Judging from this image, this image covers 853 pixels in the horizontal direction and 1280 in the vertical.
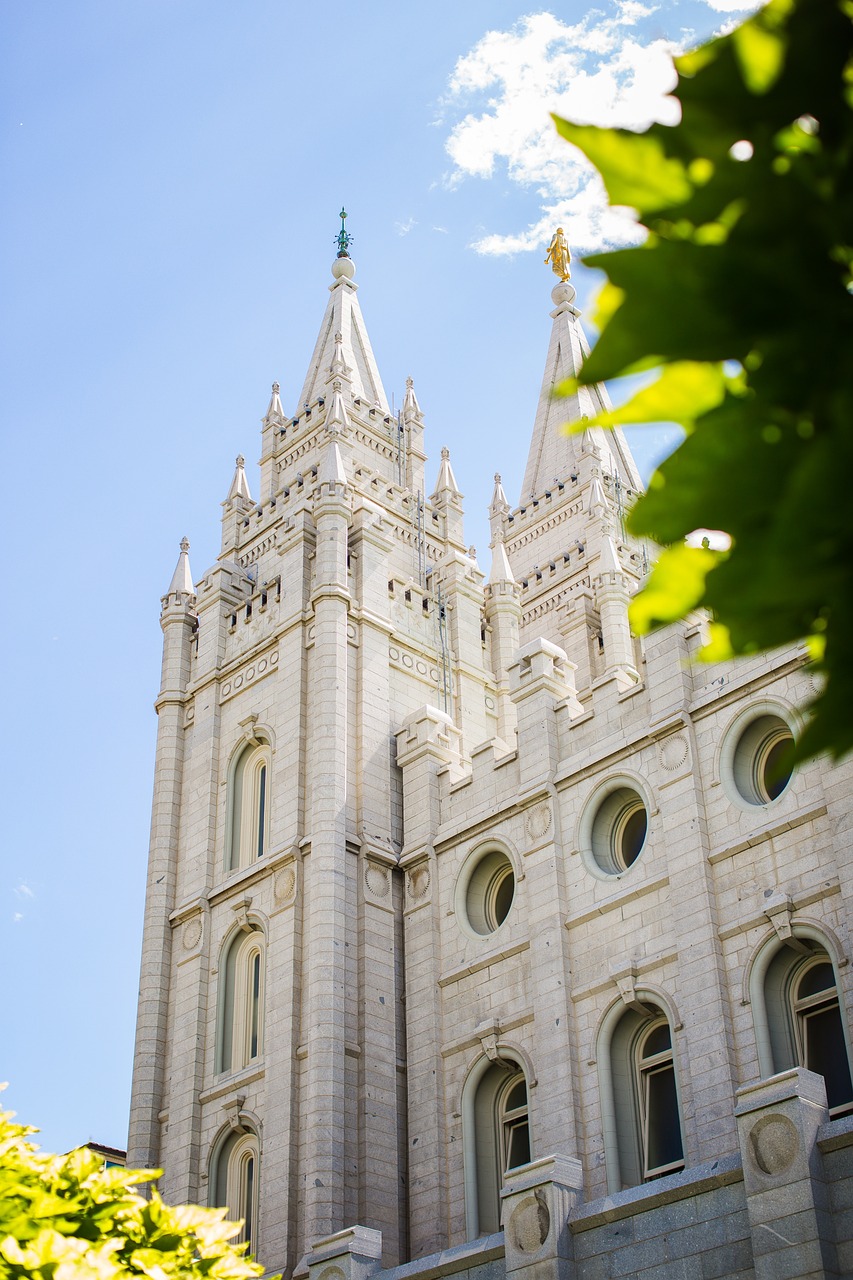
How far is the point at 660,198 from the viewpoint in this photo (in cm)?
378

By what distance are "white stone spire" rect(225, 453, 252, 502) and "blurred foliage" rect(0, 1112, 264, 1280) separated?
77.6 ft

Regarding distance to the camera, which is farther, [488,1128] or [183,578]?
[183,578]

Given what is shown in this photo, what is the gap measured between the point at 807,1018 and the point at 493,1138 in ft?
20.1

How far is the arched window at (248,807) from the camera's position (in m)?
29.1

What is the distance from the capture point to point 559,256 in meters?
52.3

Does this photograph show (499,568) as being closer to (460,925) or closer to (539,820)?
(539,820)

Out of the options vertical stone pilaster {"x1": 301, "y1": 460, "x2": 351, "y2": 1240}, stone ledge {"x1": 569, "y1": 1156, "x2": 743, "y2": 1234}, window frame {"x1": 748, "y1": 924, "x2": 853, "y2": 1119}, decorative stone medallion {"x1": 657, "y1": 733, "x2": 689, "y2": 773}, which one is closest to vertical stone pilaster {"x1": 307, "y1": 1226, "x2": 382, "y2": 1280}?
vertical stone pilaster {"x1": 301, "y1": 460, "x2": 351, "y2": 1240}

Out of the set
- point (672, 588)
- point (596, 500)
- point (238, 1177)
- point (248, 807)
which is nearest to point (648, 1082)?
point (238, 1177)

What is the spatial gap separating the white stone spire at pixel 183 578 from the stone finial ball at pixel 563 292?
74.2 ft

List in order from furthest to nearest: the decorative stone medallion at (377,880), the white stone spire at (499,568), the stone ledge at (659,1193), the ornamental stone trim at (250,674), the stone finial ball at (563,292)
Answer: the stone finial ball at (563,292)
the white stone spire at (499,568)
the ornamental stone trim at (250,674)
the decorative stone medallion at (377,880)
the stone ledge at (659,1193)

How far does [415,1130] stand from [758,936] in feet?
23.7

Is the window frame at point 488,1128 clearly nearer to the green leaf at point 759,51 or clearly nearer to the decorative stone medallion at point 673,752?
the decorative stone medallion at point 673,752

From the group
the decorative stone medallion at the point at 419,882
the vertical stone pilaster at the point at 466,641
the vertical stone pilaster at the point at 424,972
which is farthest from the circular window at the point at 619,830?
the vertical stone pilaster at the point at 466,641

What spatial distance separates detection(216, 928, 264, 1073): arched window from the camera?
27.0 m
